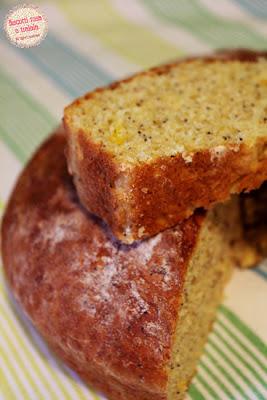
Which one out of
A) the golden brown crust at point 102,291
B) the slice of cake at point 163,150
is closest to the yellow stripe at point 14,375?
the golden brown crust at point 102,291

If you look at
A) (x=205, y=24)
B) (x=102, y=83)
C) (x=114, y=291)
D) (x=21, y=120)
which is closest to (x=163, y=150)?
(x=114, y=291)

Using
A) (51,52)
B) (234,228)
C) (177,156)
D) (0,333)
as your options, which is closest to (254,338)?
(234,228)

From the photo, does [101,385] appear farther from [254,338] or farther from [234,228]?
[234,228]

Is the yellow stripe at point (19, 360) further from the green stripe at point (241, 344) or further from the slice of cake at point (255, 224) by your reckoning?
the slice of cake at point (255, 224)

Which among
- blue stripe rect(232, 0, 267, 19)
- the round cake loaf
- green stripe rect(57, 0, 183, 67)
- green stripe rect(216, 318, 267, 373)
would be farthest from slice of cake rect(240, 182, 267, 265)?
blue stripe rect(232, 0, 267, 19)

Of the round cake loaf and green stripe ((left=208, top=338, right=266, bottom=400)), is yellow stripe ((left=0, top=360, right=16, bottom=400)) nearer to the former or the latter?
the round cake loaf

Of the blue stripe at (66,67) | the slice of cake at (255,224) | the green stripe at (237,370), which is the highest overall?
the blue stripe at (66,67)

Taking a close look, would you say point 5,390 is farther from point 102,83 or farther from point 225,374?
point 102,83
